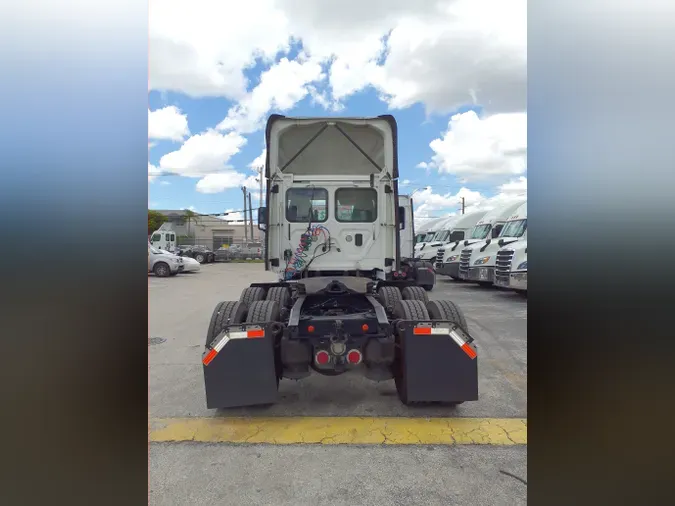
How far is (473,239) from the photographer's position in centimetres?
1593

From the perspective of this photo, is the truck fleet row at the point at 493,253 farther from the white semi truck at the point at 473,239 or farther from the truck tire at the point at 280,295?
the truck tire at the point at 280,295

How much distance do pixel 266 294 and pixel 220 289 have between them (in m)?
9.34

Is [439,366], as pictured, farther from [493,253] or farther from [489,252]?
[489,252]

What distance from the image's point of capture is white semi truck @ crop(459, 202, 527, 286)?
40.7 feet

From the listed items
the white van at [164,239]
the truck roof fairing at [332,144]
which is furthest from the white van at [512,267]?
the white van at [164,239]

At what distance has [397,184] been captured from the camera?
5148mm

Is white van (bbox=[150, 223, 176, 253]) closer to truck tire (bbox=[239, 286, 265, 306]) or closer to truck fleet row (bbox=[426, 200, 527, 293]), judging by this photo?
truck fleet row (bbox=[426, 200, 527, 293])

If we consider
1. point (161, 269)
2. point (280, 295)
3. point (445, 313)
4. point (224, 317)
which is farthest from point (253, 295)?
point (161, 269)

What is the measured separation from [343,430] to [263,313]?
4.50ft

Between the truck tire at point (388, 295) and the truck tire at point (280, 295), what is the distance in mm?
1210

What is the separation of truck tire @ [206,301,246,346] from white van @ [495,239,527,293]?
771 cm
